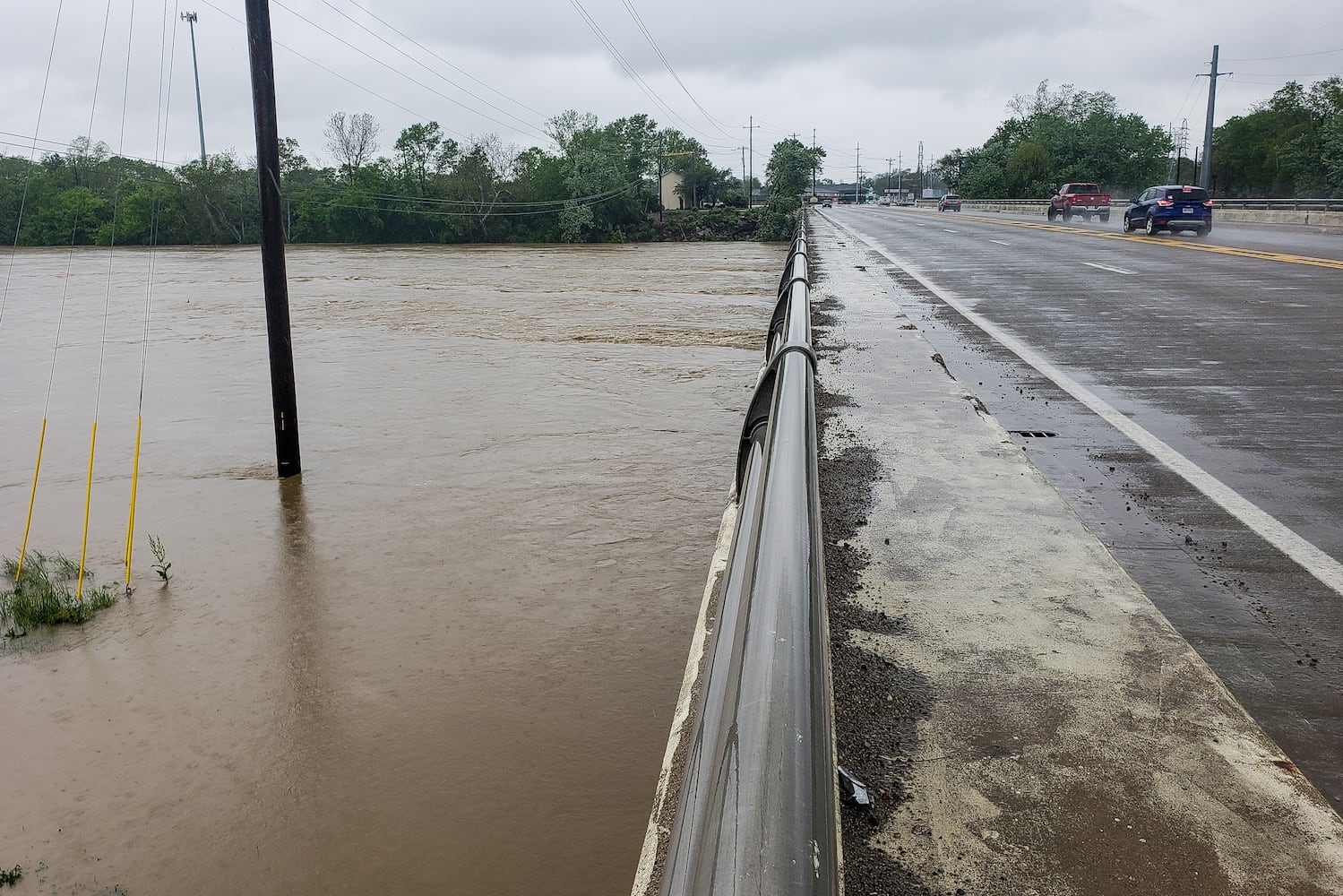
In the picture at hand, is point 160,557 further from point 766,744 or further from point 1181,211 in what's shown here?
point 1181,211

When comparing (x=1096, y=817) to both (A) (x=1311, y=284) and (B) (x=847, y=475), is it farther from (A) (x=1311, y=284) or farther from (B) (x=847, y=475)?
(A) (x=1311, y=284)

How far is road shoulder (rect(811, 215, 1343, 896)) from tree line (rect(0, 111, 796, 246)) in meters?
65.5

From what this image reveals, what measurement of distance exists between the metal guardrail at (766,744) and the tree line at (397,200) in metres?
67.5

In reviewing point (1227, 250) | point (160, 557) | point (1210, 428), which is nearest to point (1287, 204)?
point (1227, 250)

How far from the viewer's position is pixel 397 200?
7981 cm

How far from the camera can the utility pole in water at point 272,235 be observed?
8648 mm

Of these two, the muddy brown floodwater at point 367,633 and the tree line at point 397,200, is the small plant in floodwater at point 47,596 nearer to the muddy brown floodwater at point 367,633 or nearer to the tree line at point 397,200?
the muddy brown floodwater at point 367,633

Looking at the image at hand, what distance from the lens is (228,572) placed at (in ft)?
22.1

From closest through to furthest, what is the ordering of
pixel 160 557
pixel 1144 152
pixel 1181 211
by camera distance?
pixel 160 557
pixel 1181 211
pixel 1144 152

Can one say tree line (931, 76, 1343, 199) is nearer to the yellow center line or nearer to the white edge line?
the yellow center line

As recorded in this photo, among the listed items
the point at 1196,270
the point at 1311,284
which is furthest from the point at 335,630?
the point at 1196,270

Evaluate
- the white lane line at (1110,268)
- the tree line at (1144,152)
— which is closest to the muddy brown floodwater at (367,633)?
the white lane line at (1110,268)

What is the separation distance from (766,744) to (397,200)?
84149mm

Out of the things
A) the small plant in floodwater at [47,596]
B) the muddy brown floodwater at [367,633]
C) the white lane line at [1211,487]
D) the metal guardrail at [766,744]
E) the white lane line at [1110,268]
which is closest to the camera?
the metal guardrail at [766,744]
